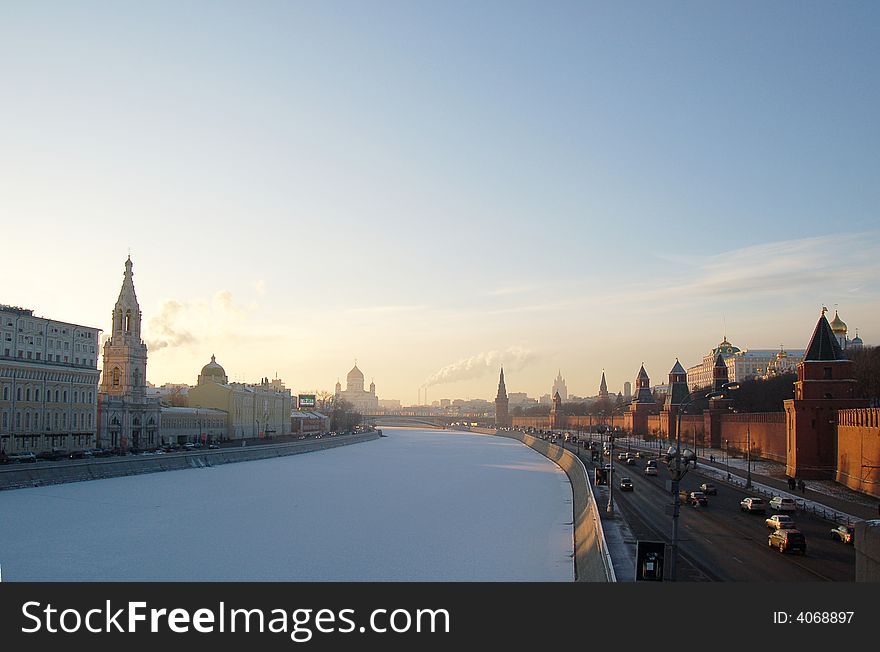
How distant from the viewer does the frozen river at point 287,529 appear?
24.6m

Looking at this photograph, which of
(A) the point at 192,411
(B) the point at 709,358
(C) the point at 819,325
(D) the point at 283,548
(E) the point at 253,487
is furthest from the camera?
(B) the point at 709,358

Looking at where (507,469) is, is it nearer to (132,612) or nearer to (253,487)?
(253,487)

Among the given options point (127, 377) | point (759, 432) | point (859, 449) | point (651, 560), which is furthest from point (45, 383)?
point (759, 432)

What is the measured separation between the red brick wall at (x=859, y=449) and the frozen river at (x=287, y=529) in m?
13.8

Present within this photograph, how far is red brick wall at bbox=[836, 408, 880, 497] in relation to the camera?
3694 cm

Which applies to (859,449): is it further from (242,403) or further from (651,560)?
(242,403)

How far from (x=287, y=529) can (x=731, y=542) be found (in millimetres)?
17092

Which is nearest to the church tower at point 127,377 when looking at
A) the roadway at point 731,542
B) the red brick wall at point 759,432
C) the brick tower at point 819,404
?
the roadway at point 731,542

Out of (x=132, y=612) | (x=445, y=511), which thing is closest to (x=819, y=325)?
(x=445, y=511)

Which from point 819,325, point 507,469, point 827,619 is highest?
point 819,325

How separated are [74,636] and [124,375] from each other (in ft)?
206

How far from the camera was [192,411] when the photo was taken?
84875mm

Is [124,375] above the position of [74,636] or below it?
above

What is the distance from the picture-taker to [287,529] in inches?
1299
